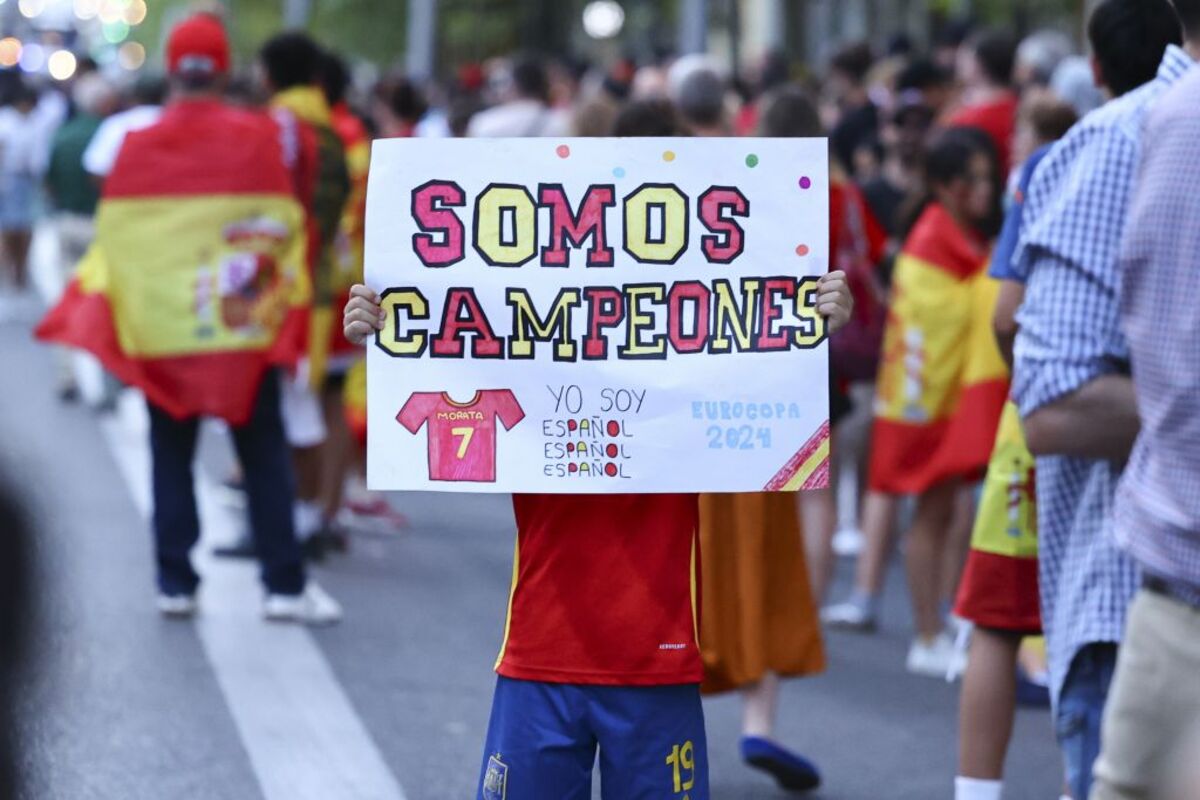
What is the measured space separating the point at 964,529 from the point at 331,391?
3.12 meters

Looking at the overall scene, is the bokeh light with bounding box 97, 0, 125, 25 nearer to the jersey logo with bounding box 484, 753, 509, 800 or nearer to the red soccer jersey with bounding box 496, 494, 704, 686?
the red soccer jersey with bounding box 496, 494, 704, 686

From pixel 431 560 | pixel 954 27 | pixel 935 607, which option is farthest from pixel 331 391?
pixel 954 27

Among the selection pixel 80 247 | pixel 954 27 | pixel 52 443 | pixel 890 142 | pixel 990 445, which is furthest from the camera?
pixel 954 27

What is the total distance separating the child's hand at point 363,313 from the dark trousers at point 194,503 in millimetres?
4237

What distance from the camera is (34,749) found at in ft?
20.1

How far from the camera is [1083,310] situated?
11.9 ft

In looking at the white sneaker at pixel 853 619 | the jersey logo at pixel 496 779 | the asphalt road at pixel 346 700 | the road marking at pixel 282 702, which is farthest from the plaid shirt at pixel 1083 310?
the white sneaker at pixel 853 619

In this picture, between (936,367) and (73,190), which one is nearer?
(936,367)

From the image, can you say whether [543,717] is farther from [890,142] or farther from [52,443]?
[52,443]

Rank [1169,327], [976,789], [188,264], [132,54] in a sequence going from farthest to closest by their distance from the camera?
[132,54]
[188,264]
[976,789]
[1169,327]

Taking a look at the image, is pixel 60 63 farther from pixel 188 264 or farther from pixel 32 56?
pixel 188 264

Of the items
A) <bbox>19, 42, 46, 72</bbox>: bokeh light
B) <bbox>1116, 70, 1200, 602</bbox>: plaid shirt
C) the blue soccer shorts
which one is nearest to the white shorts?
the blue soccer shorts

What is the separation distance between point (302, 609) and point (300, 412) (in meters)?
1.29

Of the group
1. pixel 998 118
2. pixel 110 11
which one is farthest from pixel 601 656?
pixel 110 11
